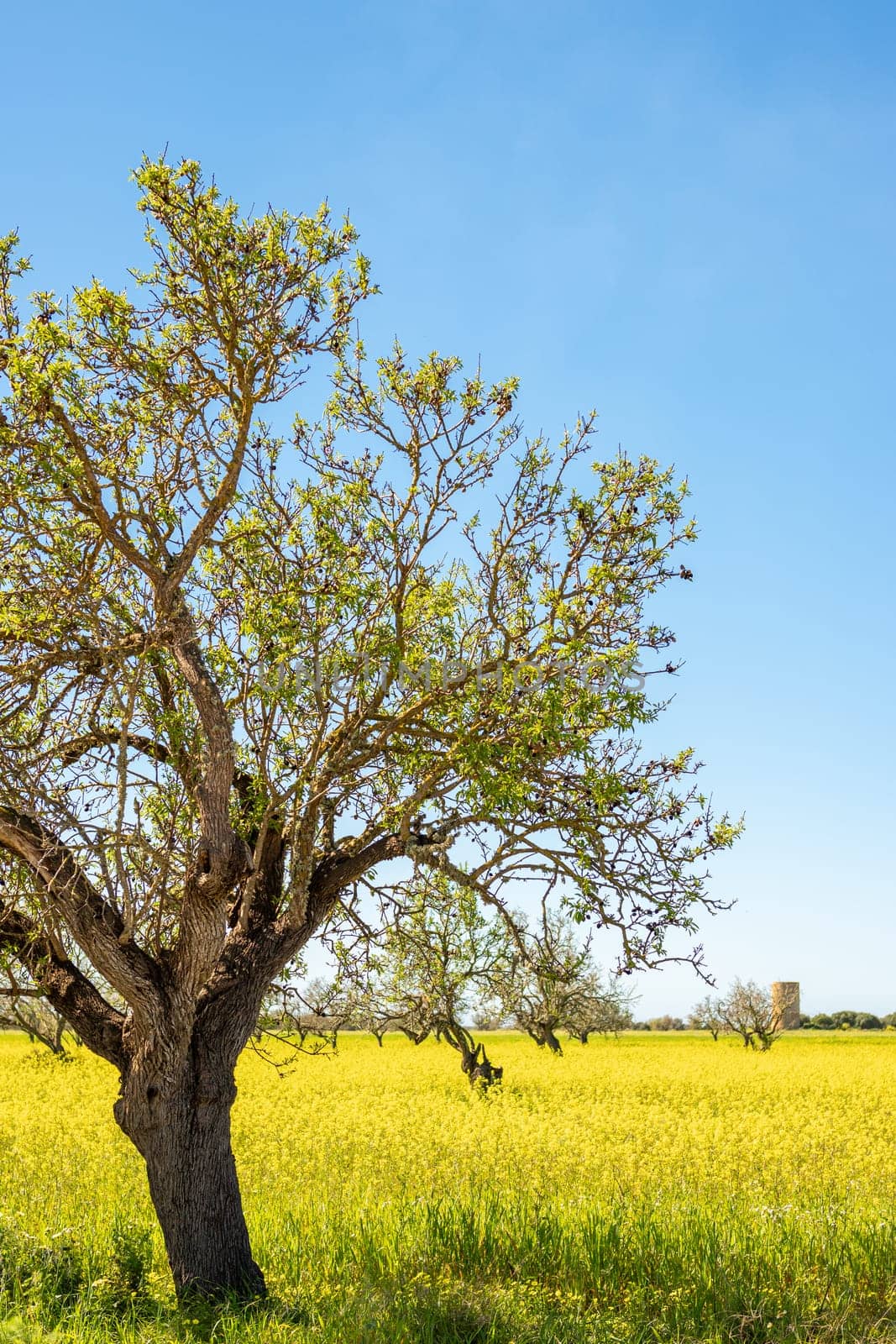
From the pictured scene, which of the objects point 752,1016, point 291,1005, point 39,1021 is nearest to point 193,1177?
point 291,1005

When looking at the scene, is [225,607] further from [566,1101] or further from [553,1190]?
[566,1101]

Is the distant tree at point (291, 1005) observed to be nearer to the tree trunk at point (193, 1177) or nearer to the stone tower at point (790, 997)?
the tree trunk at point (193, 1177)

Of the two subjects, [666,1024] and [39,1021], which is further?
[666,1024]

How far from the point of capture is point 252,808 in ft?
32.8

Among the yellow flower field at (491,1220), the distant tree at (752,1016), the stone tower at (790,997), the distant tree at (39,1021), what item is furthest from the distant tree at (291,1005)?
the stone tower at (790,997)

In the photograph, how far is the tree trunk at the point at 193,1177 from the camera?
30.1 ft

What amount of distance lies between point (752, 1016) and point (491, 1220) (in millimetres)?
45026

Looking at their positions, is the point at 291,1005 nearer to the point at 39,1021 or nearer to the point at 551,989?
the point at 551,989

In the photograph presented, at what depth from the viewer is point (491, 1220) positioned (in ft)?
36.1

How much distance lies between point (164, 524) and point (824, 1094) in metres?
26.1

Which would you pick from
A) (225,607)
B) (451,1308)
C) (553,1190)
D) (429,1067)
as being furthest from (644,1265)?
(429,1067)

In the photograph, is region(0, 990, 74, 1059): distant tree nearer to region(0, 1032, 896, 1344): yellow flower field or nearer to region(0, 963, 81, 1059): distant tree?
region(0, 963, 81, 1059): distant tree

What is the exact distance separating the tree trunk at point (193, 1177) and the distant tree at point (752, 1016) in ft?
142

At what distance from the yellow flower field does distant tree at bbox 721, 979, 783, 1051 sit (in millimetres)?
24181
